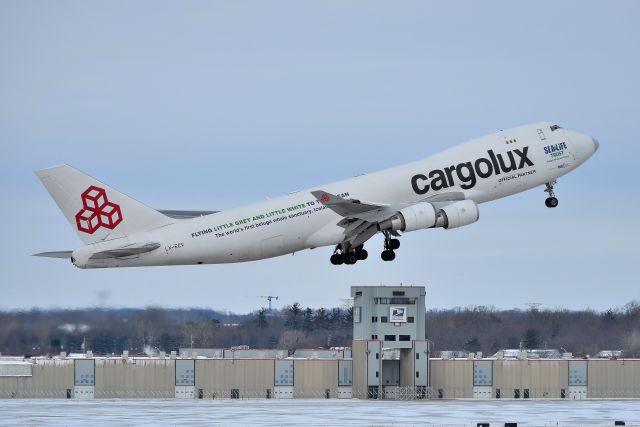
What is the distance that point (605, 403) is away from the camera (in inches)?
6545

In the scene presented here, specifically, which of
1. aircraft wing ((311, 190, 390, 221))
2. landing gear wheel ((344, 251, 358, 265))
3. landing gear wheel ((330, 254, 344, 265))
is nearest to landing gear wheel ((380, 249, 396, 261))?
aircraft wing ((311, 190, 390, 221))

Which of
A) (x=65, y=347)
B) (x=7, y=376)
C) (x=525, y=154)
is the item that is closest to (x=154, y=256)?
(x=525, y=154)

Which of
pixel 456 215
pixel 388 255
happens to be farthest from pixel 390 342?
pixel 456 215

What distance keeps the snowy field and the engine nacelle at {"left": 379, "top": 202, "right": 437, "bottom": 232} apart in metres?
39.0

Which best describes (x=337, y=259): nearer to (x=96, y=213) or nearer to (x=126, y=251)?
(x=126, y=251)

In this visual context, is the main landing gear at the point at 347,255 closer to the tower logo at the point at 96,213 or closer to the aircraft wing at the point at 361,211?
the aircraft wing at the point at 361,211

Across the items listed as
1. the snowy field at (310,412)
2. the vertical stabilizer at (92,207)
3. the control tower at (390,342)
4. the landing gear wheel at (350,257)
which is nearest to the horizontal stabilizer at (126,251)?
the vertical stabilizer at (92,207)

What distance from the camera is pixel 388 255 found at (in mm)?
89250

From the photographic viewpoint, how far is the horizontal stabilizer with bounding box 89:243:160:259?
8288 cm

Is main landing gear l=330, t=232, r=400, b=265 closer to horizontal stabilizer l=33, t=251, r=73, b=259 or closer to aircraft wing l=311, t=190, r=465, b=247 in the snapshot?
aircraft wing l=311, t=190, r=465, b=247

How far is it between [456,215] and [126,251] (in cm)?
2016

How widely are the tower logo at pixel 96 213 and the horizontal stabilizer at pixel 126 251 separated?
1.96 metres

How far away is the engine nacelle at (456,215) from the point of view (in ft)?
290

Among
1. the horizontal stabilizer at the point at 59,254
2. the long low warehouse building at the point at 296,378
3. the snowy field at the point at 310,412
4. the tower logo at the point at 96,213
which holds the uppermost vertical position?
the tower logo at the point at 96,213
